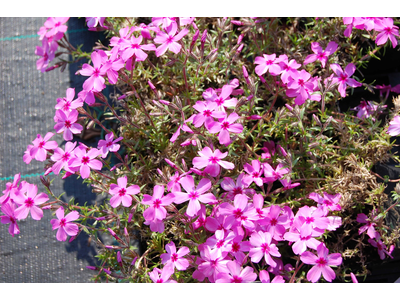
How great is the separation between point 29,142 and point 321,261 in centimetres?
207

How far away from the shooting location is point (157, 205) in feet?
4.31

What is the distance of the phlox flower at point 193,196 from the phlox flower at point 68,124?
548 mm

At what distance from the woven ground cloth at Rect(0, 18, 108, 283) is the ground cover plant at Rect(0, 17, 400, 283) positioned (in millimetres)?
596

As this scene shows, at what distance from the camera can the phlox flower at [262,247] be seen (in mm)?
1313

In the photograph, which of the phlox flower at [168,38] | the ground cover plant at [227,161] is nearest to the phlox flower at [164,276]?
the ground cover plant at [227,161]

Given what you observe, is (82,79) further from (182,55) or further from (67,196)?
(182,55)

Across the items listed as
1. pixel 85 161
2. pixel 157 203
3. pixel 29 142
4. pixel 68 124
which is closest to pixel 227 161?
pixel 157 203

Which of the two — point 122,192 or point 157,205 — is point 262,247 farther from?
point 122,192

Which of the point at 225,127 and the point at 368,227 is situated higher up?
the point at 225,127

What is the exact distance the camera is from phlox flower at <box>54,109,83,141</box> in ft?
4.86

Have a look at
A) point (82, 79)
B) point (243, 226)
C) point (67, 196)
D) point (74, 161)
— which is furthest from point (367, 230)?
point (82, 79)

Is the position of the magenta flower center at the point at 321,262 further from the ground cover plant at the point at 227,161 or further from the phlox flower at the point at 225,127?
the phlox flower at the point at 225,127

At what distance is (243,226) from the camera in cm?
137
